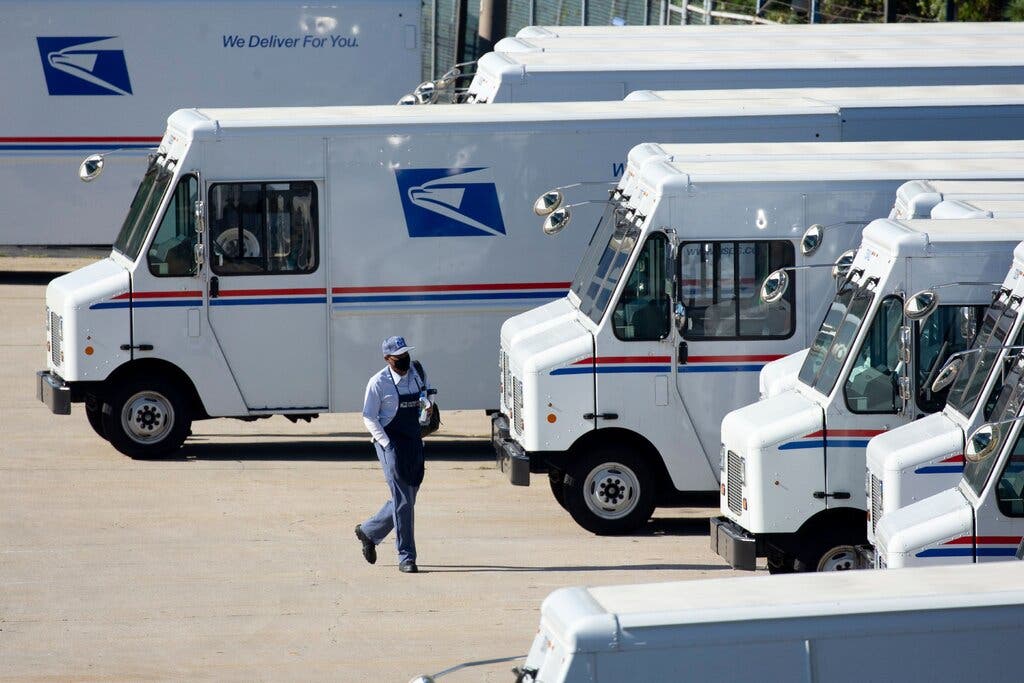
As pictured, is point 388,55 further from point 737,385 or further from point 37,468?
point 737,385

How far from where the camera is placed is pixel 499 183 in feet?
50.1

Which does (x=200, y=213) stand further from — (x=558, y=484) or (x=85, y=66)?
(x=85, y=66)

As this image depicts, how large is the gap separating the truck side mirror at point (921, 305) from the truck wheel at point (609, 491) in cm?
348

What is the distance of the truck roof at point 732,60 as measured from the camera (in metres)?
17.8

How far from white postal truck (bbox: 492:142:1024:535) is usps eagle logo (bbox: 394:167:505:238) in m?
2.08

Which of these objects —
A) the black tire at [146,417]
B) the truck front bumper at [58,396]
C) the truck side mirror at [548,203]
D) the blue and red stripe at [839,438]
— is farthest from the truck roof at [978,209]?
the truck front bumper at [58,396]

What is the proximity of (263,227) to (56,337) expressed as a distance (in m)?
2.18

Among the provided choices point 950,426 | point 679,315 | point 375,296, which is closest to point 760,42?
point 375,296

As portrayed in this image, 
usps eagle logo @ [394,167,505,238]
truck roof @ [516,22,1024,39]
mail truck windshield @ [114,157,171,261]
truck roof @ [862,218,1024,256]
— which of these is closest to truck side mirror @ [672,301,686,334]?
truck roof @ [862,218,1024,256]

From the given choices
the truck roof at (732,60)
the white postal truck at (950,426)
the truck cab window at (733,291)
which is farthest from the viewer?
the truck roof at (732,60)

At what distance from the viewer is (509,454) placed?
1337cm

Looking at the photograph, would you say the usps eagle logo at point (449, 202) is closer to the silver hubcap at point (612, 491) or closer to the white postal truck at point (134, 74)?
the silver hubcap at point (612, 491)

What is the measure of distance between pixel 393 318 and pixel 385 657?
18.4 ft

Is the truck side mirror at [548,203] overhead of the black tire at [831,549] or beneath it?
overhead
